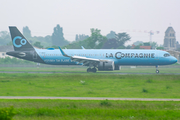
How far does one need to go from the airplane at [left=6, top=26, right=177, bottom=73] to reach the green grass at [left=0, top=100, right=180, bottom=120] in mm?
29162

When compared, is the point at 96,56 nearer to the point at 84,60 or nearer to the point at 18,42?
the point at 84,60

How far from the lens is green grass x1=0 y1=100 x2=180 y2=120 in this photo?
15180mm

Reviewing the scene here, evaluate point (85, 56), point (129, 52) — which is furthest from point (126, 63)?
point (85, 56)

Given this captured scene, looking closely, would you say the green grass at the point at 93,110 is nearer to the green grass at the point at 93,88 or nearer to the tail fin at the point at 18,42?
the green grass at the point at 93,88

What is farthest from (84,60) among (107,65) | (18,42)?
(18,42)

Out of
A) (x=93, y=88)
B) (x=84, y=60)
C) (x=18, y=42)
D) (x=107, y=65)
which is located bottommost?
(x=93, y=88)

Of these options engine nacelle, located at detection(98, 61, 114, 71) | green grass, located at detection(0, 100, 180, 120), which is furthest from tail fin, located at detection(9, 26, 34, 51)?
green grass, located at detection(0, 100, 180, 120)

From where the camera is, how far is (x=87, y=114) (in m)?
15.7

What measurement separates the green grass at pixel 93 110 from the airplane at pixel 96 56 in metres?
29.2

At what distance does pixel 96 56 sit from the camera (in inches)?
1994

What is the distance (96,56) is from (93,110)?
1360 inches

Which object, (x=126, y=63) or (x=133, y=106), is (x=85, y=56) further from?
(x=133, y=106)

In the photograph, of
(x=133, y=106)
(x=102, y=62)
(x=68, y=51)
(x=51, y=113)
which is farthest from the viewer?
(x=68, y=51)

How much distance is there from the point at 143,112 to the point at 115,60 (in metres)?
33.8
